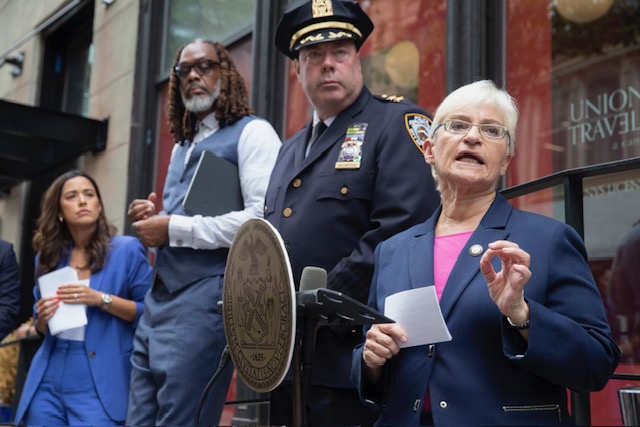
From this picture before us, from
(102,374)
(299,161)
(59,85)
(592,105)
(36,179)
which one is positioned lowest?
(102,374)

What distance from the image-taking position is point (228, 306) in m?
2.20

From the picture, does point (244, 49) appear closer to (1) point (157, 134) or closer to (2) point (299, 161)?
(1) point (157, 134)

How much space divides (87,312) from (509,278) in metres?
2.80

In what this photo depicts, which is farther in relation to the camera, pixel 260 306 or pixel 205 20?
pixel 205 20

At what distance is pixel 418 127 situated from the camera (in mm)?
2973

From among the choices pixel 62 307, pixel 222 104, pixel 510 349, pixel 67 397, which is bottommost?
pixel 67 397

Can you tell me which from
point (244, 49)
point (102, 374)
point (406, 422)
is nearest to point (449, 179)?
point (406, 422)

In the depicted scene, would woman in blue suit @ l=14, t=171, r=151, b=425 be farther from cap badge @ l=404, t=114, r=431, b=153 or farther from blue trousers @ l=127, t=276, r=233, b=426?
cap badge @ l=404, t=114, r=431, b=153

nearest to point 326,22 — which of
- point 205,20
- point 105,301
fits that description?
point 105,301

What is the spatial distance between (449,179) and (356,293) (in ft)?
1.77

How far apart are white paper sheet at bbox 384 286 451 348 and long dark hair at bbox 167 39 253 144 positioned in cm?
188

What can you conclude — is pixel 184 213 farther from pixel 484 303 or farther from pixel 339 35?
pixel 484 303

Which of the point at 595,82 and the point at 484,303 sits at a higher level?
the point at 595,82

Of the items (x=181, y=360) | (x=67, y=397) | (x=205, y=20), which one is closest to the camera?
(x=181, y=360)
